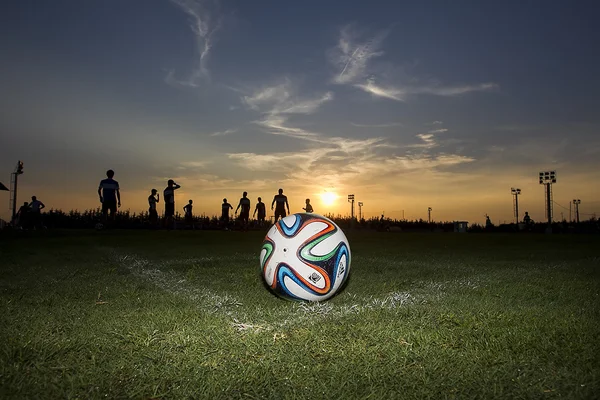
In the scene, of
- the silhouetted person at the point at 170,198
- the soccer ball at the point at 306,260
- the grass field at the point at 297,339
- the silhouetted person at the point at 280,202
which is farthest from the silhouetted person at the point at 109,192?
the soccer ball at the point at 306,260

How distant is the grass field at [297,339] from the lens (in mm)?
2873

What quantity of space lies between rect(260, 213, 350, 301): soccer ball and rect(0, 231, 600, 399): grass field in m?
0.21

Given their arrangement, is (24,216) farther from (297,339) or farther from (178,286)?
(297,339)

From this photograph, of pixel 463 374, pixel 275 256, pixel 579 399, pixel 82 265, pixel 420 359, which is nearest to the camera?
pixel 579 399

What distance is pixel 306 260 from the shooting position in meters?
4.96

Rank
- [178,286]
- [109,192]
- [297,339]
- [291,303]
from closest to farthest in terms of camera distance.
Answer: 1. [297,339]
2. [291,303]
3. [178,286]
4. [109,192]

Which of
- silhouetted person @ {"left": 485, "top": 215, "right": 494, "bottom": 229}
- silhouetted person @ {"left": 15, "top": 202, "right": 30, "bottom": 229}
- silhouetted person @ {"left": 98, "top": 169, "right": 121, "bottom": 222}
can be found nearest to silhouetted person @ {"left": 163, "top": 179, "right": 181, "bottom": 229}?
silhouetted person @ {"left": 98, "top": 169, "right": 121, "bottom": 222}

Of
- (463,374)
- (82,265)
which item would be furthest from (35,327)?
(82,265)

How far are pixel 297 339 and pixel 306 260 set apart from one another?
1.36 meters

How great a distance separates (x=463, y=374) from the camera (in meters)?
3.04

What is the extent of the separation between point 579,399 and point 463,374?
0.69 metres

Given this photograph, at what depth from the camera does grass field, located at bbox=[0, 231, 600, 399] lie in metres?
2.87

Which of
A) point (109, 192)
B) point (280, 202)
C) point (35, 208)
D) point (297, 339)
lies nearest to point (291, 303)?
point (297, 339)

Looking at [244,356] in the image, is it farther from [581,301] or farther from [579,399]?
[581,301]
